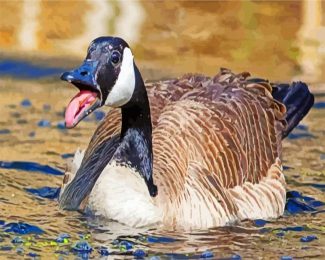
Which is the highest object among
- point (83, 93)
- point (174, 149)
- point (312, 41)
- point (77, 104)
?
point (312, 41)

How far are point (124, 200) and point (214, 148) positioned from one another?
3.69 feet

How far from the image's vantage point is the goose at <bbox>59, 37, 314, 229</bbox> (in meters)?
10.0

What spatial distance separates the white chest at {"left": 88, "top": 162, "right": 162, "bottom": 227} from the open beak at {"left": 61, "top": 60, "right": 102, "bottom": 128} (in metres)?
0.85

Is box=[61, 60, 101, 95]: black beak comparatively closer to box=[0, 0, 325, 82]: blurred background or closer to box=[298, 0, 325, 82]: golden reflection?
box=[0, 0, 325, 82]: blurred background

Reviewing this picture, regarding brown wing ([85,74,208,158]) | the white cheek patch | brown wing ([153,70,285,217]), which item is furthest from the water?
the white cheek patch

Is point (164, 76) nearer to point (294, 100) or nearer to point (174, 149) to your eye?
point (294, 100)

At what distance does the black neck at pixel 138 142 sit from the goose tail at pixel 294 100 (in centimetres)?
260

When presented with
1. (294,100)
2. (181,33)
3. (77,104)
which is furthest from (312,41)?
(77,104)

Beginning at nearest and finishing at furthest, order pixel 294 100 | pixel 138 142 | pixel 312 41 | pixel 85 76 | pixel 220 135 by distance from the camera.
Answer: pixel 85 76, pixel 138 142, pixel 220 135, pixel 294 100, pixel 312 41

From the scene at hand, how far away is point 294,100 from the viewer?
12758 millimetres

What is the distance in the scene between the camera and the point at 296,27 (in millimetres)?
18281

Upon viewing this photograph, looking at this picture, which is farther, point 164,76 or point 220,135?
point 164,76

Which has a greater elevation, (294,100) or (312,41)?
(312,41)

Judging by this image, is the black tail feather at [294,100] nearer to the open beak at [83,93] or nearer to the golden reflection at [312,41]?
the golden reflection at [312,41]
